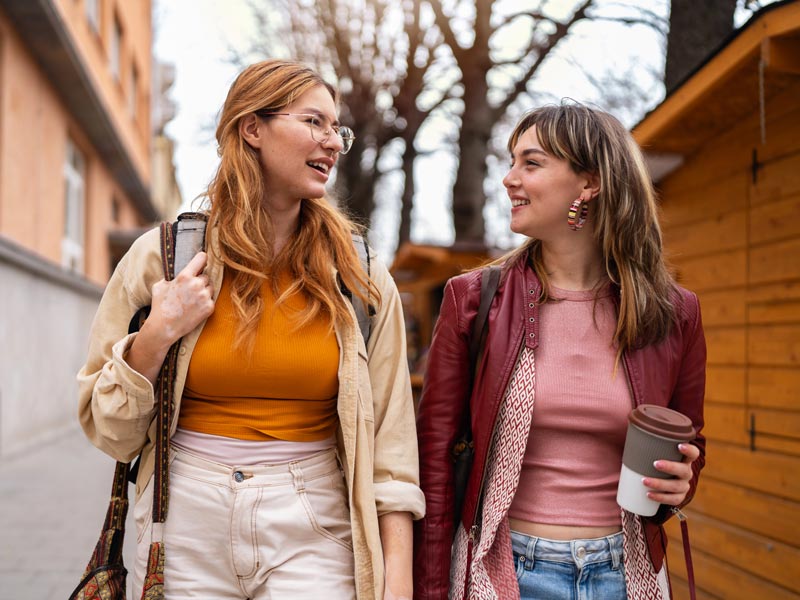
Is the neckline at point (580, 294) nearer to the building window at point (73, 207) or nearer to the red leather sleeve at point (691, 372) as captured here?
the red leather sleeve at point (691, 372)

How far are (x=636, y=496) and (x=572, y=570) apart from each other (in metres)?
0.29

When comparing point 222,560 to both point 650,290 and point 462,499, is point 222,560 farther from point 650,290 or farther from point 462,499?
point 650,290

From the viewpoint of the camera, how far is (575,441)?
2.28 metres

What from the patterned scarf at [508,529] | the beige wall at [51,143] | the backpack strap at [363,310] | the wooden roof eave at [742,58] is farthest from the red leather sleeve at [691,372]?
the beige wall at [51,143]

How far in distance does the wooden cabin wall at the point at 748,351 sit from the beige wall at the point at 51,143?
817 centimetres

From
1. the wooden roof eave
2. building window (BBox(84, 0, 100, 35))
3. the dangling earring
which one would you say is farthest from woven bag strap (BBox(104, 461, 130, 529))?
building window (BBox(84, 0, 100, 35))

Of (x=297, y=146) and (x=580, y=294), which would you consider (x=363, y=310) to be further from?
(x=580, y=294)

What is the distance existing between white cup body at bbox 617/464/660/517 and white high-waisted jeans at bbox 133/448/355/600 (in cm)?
75

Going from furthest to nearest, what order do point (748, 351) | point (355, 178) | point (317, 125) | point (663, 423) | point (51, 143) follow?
1. point (355, 178)
2. point (51, 143)
3. point (748, 351)
4. point (317, 125)
5. point (663, 423)

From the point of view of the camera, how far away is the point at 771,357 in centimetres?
467

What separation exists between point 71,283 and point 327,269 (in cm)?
1159

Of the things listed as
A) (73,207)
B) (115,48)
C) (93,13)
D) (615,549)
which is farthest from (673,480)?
(115,48)

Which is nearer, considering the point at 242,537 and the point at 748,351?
the point at 242,537

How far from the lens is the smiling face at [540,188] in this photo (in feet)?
7.95
